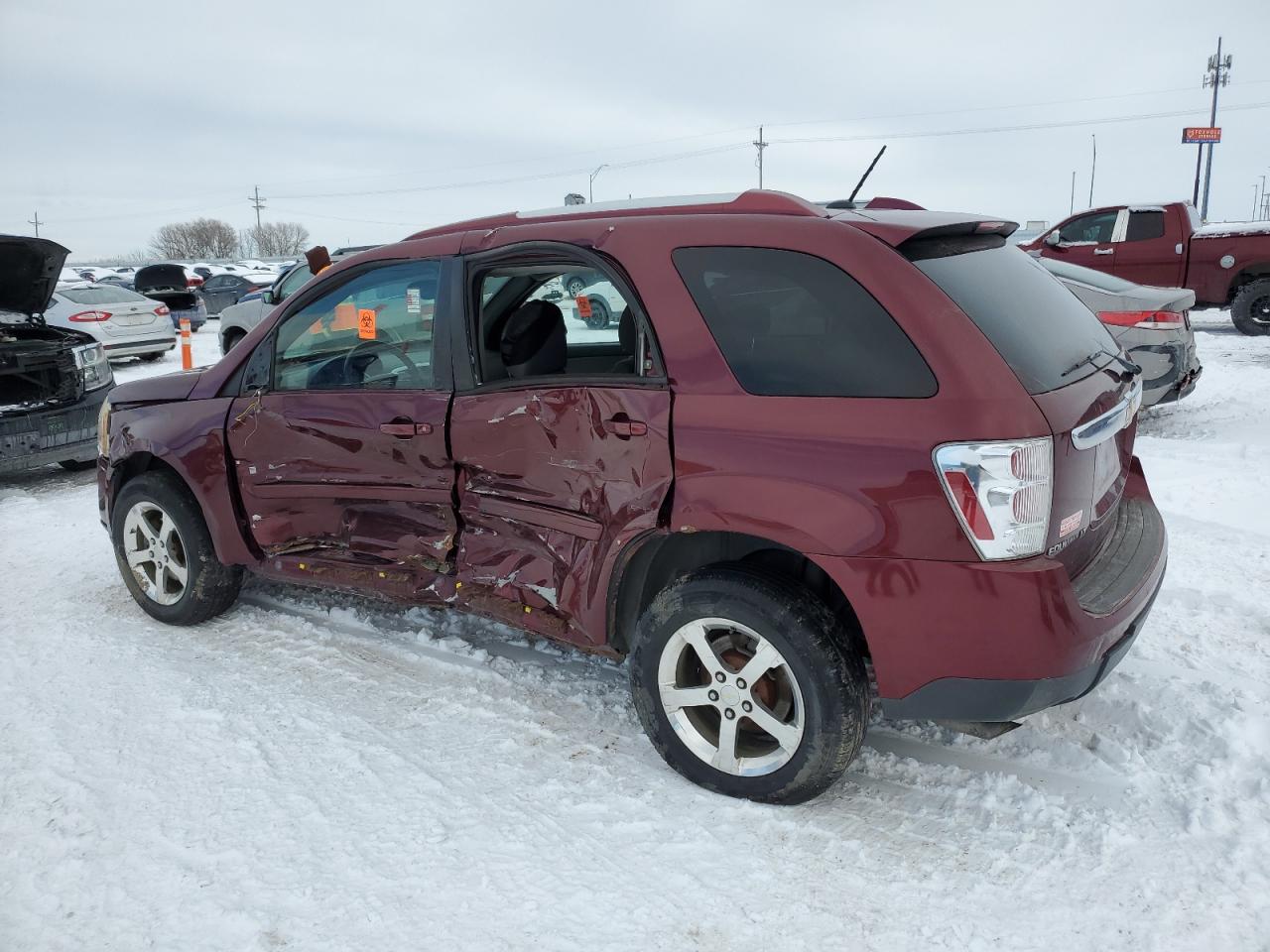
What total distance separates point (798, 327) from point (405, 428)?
5.10ft

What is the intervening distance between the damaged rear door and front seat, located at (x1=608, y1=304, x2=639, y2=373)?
0.67 m

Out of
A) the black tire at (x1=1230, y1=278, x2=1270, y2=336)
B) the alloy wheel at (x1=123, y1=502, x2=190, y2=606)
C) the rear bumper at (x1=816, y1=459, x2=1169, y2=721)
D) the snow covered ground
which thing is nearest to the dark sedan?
the alloy wheel at (x1=123, y1=502, x2=190, y2=606)

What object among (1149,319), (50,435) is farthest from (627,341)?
(1149,319)

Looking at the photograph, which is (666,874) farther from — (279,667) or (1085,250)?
(1085,250)

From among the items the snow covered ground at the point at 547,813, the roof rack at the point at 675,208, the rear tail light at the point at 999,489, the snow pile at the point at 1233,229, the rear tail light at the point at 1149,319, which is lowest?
the snow covered ground at the point at 547,813

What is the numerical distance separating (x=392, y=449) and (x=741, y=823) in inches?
72.3

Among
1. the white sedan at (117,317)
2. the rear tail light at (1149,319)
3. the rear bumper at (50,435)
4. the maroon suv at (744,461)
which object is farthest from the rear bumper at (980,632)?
the white sedan at (117,317)

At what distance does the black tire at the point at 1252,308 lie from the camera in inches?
474

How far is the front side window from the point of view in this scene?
11.0 ft

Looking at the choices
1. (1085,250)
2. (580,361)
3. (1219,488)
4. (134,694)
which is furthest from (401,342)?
(1085,250)

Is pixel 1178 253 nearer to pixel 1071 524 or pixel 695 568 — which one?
pixel 1071 524

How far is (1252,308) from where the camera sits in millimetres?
12211

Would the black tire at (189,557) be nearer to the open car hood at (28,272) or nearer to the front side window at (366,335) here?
the front side window at (366,335)

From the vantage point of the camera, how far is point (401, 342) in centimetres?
342
